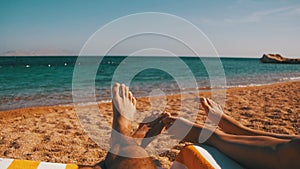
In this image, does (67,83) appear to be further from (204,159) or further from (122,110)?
(204,159)

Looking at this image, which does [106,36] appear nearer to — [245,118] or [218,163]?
[218,163]

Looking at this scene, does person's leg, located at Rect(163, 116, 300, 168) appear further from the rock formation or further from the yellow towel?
the rock formation

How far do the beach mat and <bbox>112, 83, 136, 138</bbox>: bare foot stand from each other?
46 cm

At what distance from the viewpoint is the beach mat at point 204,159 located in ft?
4.92

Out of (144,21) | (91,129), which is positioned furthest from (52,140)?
(144,21)

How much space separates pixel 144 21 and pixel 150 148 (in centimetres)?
147

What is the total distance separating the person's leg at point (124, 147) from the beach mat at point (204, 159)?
22 centimetres

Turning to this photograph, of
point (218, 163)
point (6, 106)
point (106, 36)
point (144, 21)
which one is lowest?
point (6, 106)

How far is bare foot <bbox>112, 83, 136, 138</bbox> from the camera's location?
2100 mm

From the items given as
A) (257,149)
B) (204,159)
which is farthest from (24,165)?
(257,149)

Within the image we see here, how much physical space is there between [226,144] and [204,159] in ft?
0.72

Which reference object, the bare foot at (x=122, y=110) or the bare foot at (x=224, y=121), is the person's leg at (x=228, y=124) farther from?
the bare foot at (x=122, y=110)

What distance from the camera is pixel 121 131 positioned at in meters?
1.97

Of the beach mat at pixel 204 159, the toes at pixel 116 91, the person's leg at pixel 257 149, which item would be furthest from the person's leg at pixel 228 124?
the toes at pixel 116 91
